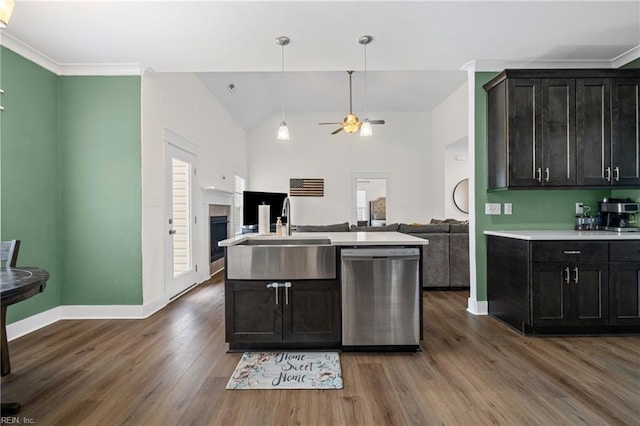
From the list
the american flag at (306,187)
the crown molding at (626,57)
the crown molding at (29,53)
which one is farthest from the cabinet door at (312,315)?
the american flag at (306,187)

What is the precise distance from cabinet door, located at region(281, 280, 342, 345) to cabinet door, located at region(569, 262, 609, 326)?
2086mm

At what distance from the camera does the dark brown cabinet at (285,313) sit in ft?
8.66

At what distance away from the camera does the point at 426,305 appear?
399 cm

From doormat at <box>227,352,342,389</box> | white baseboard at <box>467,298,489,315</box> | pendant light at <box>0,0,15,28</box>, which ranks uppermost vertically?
pendant light at <box>0,0,15,28</box>

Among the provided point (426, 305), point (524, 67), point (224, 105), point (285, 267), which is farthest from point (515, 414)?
point (224, 105)

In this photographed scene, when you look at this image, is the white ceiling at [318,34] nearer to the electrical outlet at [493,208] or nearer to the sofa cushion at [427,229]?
the electrical outlet at [493,208]

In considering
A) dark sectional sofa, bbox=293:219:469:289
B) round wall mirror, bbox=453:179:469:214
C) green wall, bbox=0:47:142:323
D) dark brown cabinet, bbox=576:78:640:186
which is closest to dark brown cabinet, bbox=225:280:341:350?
green wall, bbox=0:47:142:323

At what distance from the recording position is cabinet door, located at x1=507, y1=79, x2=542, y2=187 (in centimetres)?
322

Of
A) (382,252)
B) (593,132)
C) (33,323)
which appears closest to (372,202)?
(593,132)

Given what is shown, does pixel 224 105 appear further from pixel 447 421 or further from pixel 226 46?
pixel 447 421

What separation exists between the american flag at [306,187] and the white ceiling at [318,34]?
4.57m

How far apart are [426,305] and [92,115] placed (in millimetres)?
4234

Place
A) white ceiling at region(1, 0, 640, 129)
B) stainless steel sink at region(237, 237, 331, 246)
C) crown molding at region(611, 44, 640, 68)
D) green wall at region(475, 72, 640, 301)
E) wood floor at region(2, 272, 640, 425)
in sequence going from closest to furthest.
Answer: wood floor at region(2, 272, 640, 425)
white ceiling at region(1, 0, 640, 129)
stainless steel sink at region(237, 237, 331, 246)
crown molding at region(611, 44, 640, 68)
green wall at region(475, 72, 640, 301)

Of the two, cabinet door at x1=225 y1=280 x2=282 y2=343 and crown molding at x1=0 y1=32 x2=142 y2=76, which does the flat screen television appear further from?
cabinet door at x1=225 y1=280 x2=282 y2=343
